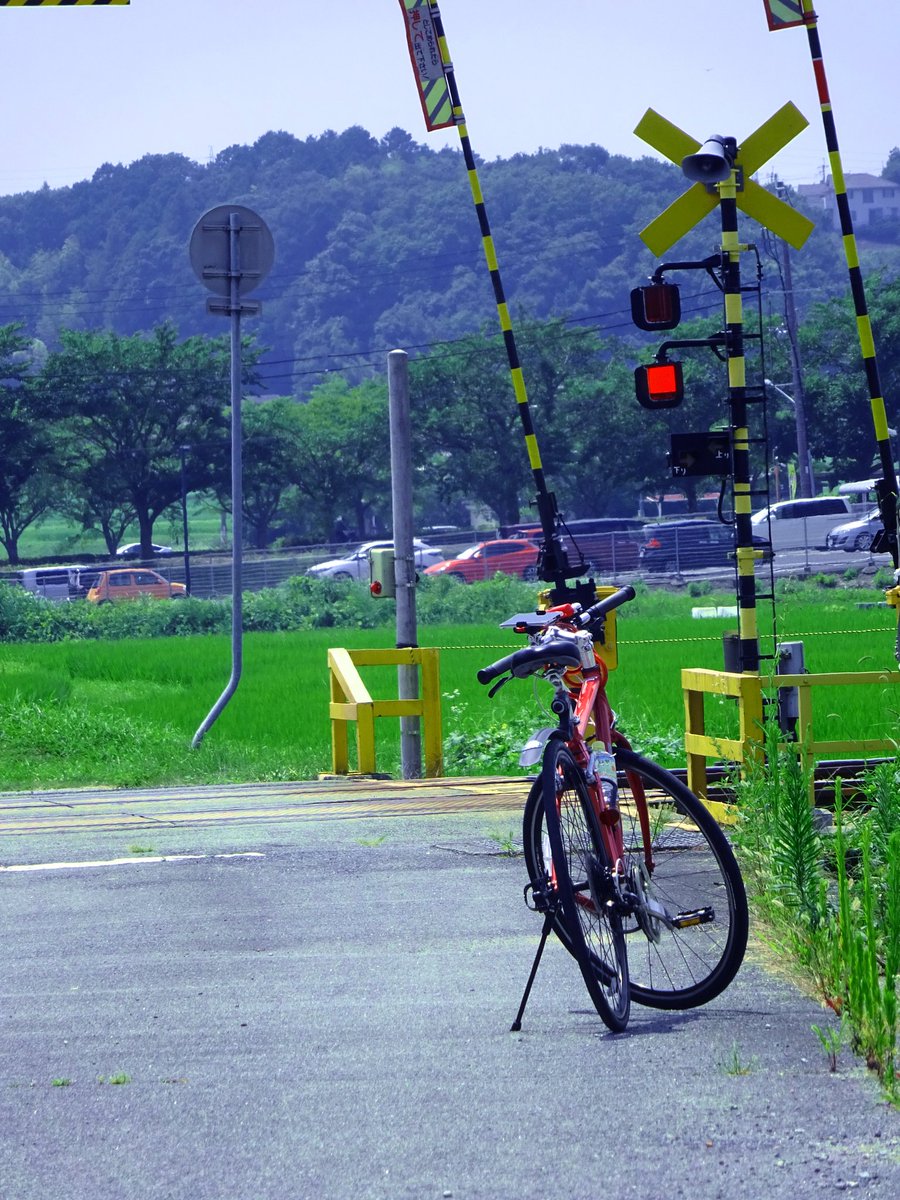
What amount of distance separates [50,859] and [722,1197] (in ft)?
16.2

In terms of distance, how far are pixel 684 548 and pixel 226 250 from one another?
125 ft

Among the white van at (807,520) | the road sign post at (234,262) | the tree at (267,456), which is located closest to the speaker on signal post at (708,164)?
the road sign post at (234,262)

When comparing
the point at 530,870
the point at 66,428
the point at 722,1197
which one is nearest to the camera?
the point at 722,1197

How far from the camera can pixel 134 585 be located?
5322cm

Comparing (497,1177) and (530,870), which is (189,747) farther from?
(497,1177)

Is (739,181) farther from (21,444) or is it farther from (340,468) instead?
(340,468)

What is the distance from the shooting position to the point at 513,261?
168 m

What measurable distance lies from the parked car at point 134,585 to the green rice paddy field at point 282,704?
19.5m

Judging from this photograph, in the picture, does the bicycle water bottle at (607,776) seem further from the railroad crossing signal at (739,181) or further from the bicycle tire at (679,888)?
the railroad crossing signal at (739,181)

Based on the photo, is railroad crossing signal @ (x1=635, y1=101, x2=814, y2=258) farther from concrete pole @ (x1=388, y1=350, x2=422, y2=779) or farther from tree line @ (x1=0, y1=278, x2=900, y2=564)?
tree line @ (x1=0, y1=278, x2=900, y2=564)

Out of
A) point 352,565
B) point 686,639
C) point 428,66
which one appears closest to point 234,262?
point 428,66

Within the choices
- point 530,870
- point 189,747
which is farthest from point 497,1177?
point 189,747

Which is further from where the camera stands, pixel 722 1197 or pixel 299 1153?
pixel 299 1153

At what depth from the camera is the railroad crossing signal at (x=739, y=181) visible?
883cm
